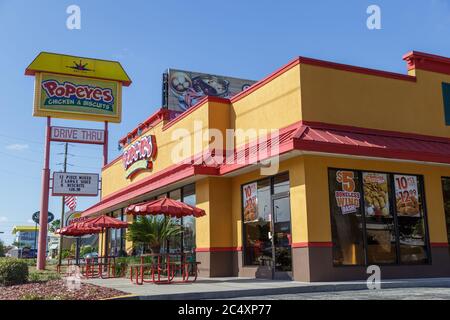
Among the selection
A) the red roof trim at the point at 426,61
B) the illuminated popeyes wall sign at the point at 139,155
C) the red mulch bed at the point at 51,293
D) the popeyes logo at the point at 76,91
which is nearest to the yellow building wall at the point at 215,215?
the red mulch bed at the point at 51,293

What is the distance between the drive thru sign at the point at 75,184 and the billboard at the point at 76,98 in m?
3.43

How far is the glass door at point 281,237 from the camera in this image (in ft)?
48.1

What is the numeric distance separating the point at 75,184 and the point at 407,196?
20144 millimetres

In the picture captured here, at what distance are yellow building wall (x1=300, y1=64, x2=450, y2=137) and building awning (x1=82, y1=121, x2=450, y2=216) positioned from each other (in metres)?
0.31

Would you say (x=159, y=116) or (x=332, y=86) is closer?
(x=332, y=86)

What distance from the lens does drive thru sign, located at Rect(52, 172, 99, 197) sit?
28.9 metres

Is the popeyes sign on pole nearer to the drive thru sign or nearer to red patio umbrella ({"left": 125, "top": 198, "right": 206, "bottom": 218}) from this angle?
the drive thru sign

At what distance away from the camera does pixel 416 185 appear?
51.9 feet

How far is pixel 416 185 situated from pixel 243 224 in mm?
5606
